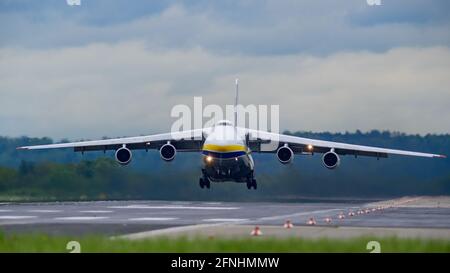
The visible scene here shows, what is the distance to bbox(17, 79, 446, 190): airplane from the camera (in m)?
43.6

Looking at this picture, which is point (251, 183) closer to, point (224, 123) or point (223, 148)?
point (224, 123)

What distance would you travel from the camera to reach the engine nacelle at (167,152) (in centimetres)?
4750

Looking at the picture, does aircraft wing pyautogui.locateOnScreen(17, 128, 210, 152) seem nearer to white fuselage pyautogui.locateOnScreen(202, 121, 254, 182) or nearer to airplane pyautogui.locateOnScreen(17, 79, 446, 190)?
airplane pyautogui.locateOnScreen(17, 79, 446, 190)

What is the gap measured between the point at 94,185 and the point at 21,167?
3.77 m

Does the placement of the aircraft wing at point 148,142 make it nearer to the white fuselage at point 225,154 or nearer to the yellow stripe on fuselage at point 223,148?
the white fuselage at point 225,154

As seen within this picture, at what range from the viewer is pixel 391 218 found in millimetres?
30953

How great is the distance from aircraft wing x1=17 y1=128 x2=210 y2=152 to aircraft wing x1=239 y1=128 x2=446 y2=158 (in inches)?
108

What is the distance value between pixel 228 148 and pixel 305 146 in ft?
26.3

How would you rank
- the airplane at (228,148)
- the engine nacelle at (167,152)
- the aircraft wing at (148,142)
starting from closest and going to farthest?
the airplane at (228,148)
the engine nacelle at (167,152)
the aircraft wing at (148,142)

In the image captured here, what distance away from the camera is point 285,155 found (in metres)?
47.7

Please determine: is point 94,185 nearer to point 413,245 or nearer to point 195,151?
Result: point 195,151

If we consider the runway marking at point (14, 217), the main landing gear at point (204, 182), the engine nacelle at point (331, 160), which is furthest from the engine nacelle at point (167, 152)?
the runway marking at point (14, 217)

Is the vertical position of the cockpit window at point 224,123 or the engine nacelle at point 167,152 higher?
the cockpit window at point 224,123
